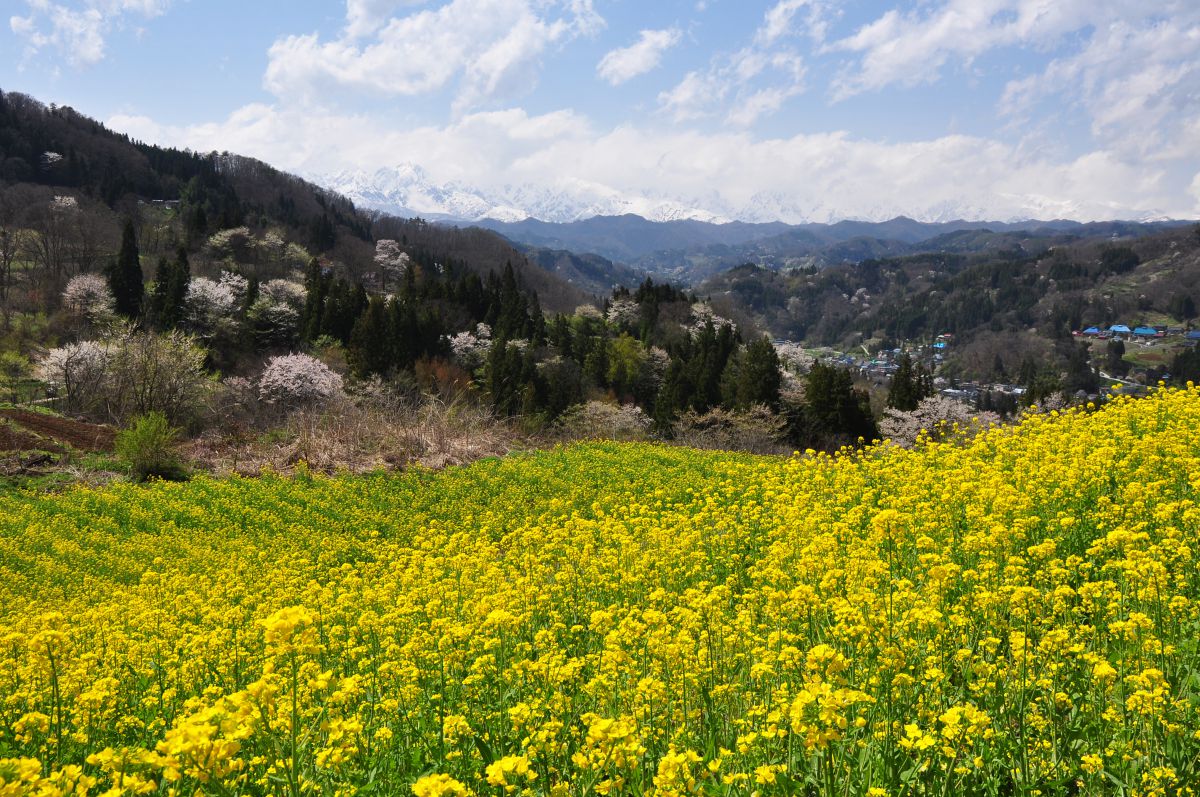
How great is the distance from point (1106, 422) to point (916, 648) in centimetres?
747

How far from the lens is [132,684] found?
5309 millimetres

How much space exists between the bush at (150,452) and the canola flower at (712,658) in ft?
32.8

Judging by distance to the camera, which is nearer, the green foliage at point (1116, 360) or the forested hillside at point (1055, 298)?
the green foliage at point (1116, 360)

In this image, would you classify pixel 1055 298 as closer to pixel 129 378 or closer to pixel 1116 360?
pixel 1116 360

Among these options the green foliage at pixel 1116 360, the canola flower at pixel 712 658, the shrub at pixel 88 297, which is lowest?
the green foliage at pixel 1116 360

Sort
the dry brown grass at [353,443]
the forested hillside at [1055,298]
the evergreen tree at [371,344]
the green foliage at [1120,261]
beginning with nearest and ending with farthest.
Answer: the dry brown grass at [353,443] → the evergreen tree at [371,344] → the forested hillside at [1055,298] → the green foliage at [1120,261]

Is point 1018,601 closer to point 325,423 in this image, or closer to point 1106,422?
point 1106,422

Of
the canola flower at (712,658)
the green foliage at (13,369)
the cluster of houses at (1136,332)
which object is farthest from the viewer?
the cluster of houses at (1136,332)

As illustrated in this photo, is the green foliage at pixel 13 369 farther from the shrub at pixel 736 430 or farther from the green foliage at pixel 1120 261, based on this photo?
the green foliage at pixel 1120 261

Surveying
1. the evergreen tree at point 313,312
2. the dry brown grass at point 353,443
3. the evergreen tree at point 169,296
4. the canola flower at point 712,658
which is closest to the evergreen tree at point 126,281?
the evergreen tree at point 169,296

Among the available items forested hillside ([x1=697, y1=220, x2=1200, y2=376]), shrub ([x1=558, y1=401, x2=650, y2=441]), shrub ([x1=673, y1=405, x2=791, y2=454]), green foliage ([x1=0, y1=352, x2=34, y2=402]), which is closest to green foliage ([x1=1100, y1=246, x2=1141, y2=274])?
forested hillside ([x1=697, y1=220, x2=1200, y2=376])

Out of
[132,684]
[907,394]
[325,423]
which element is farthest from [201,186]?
[132,684]

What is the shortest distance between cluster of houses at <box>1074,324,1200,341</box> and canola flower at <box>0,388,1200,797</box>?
159 metres

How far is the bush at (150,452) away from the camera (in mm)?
18531
